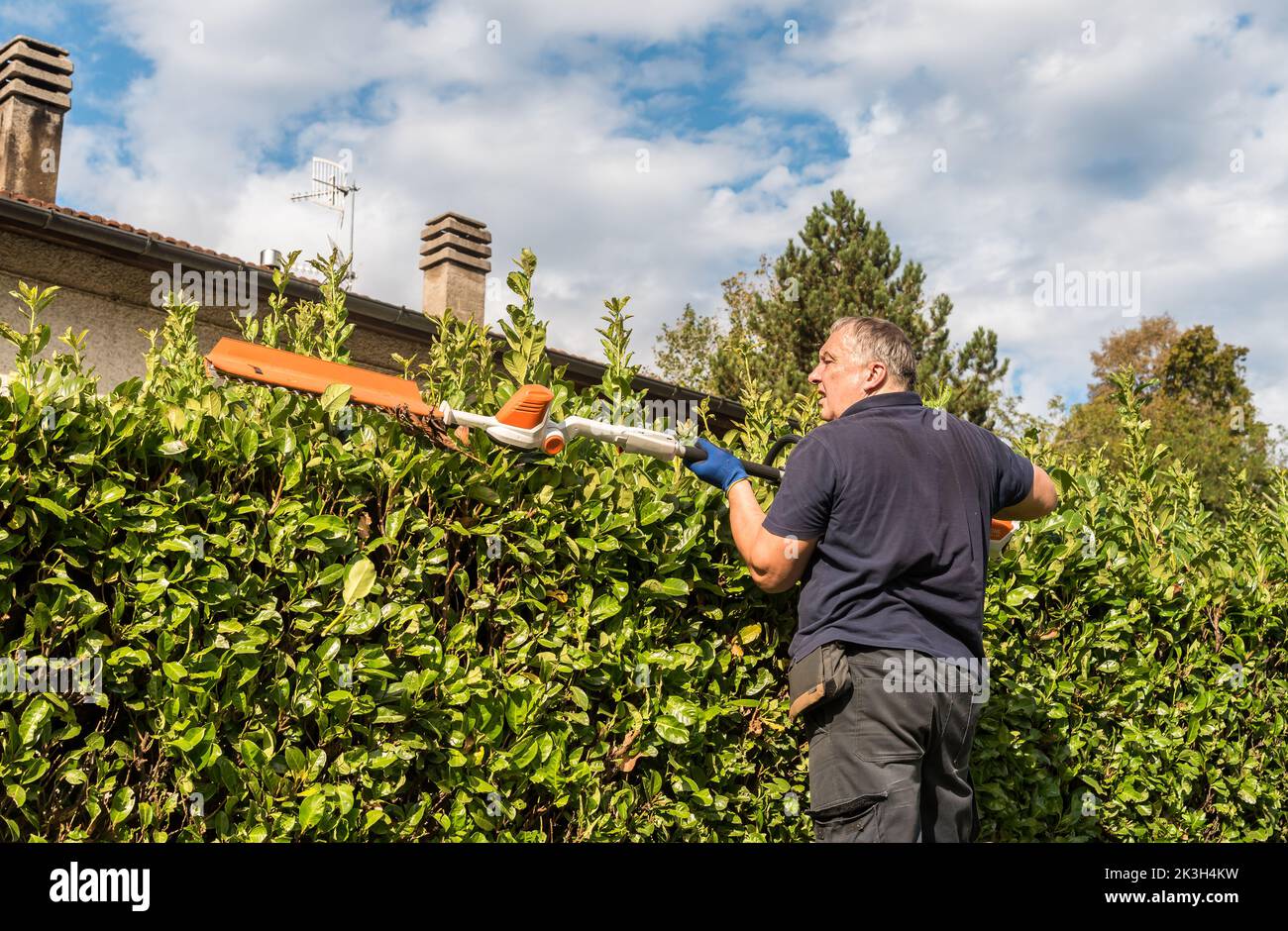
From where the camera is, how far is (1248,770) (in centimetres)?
482

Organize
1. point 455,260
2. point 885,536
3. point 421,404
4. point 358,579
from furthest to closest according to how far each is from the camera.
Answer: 1. point 455,260
2. point 421,404
3. point 885,536
4. point 358,579

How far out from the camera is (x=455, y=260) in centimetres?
1808

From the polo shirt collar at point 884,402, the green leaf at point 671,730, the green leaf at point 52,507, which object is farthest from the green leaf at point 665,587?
the green leaf at point 52,507

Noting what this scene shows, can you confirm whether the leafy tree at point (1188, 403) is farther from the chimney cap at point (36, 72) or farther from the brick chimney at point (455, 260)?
the chimney cap at point (36, 72)

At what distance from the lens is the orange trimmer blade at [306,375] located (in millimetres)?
2775

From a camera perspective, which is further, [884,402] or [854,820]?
[884,402]

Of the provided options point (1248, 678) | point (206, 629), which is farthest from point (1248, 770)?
point (206, 629)

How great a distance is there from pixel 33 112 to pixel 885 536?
16.5 meters

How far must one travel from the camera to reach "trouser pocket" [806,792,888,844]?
2.68 m

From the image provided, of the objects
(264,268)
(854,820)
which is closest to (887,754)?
(854,820)

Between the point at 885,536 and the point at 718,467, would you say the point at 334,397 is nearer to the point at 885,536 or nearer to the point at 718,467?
the point at 718,467

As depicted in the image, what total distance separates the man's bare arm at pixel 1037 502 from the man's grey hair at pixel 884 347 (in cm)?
53

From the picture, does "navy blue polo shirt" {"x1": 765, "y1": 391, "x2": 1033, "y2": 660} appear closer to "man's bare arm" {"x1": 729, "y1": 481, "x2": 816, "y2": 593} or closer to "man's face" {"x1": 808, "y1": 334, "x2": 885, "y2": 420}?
"man's bare arm" {"x1": 729, "y1": 481, "x2": 816, "y2": 593}
